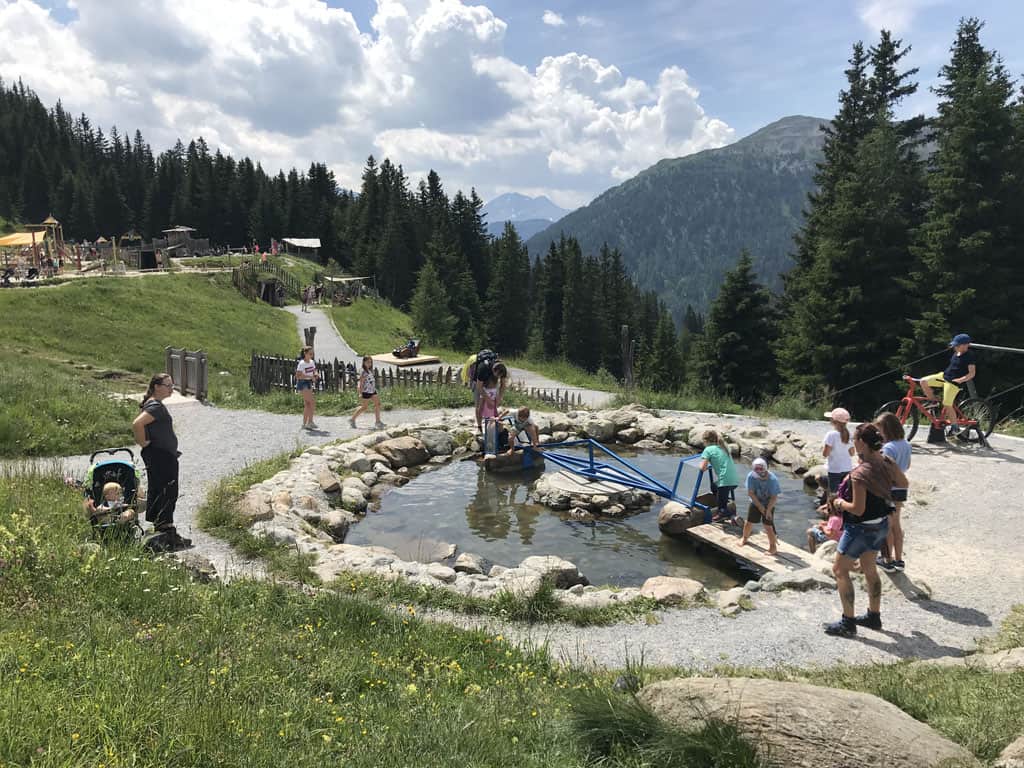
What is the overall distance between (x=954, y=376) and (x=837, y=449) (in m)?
5.87

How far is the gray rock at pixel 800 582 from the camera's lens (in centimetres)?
782

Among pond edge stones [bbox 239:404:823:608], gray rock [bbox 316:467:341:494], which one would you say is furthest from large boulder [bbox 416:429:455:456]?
gray rock [bbox 316:467:341:494]

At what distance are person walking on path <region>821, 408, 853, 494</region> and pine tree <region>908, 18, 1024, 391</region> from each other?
19.6 meters

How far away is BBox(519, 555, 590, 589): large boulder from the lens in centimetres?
821

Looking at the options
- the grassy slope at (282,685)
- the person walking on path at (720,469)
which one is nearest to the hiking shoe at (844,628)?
the grassy slope at (282,685)

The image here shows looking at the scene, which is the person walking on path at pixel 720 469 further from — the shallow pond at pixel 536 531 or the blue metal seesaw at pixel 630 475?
the shallow pond at pixel 536 531

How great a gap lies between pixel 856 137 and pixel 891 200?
9422 millimetres

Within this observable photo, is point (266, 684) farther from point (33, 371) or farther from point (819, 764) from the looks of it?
point (33, 371)

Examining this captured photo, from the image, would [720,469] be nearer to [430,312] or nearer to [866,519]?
[866,519]

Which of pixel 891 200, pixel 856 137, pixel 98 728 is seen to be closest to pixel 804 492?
pixel 98 728

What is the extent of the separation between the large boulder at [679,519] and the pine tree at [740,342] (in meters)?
26.0

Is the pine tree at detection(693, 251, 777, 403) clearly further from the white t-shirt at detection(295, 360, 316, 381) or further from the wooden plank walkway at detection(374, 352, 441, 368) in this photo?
the white t-shirt at detection(295, 360, 316, 381)

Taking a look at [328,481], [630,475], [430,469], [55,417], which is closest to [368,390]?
[430,469]

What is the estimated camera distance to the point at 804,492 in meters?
13.2
